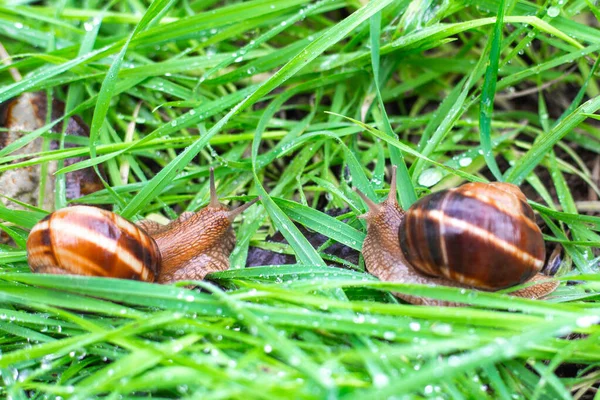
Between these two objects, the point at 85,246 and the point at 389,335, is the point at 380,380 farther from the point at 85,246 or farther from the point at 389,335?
the point at 85,246

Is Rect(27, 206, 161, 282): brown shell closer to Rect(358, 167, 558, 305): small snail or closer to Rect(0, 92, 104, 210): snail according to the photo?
Rect(0, 92, 104, 210): snail

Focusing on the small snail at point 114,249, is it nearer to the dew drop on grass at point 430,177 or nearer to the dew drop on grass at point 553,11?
the dew drop on grass at point 430,177

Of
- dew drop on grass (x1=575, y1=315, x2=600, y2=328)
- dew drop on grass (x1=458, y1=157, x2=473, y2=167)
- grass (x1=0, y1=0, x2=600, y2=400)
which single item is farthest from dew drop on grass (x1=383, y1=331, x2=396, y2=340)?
dew drop on grass (x1=458, y1=157, x2=473, y2=167)

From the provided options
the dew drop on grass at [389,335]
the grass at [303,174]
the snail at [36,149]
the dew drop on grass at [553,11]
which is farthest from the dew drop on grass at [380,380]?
the dew drop on grass at [553,11]

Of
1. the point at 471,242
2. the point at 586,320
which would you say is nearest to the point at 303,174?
the point at 471,242

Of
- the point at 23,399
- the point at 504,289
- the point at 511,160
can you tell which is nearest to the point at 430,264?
the point at 504,289

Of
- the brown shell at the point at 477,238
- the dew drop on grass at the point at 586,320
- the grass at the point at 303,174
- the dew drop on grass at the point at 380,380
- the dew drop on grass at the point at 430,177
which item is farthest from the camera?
the dew drop on grass at the point at 430,177
